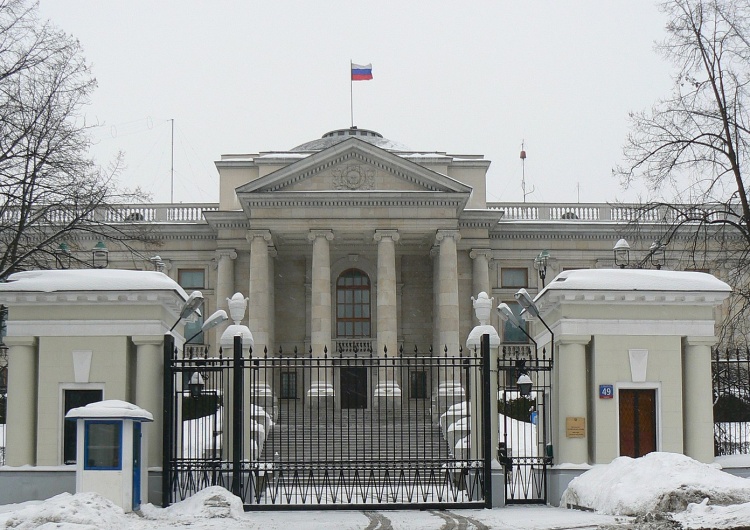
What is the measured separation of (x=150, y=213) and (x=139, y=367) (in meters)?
33.7

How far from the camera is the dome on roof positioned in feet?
184

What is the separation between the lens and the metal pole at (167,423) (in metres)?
19.0

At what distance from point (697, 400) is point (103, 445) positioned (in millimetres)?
10674

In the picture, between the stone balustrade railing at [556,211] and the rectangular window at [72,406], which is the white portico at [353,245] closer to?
the stone balustrade railing at [556,211]

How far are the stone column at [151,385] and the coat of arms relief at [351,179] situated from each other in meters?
28.2

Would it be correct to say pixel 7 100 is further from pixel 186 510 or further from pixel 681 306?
pixel 681 306

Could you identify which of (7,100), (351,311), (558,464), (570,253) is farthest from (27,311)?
(570,253)

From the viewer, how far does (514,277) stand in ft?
170

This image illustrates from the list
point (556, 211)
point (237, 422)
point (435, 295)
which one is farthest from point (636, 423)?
point (556, 211)

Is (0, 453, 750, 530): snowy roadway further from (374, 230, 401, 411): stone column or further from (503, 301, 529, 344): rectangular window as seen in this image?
(503, 301, 529, 344): rectangular window

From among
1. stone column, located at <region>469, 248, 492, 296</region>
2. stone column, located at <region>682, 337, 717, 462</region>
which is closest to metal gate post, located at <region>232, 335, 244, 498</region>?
stone column, located at <region>682, 337, 717, 462</region>

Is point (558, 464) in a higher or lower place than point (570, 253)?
lower

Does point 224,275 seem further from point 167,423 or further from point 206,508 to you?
point 206,508

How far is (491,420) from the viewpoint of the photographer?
66.3 ft
